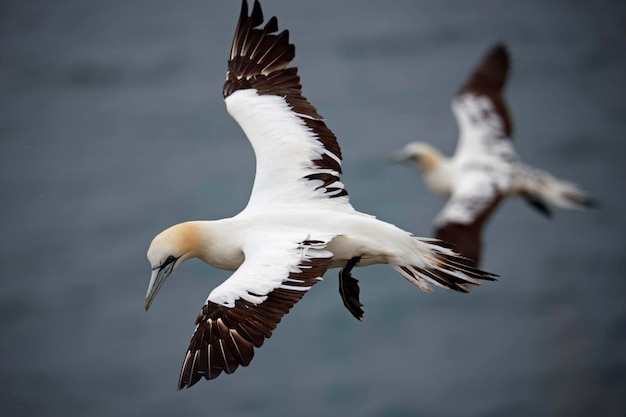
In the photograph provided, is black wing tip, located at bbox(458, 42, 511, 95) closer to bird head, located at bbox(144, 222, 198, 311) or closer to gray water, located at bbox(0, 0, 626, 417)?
gray water, located at bbox(0, 0, 626, 417)

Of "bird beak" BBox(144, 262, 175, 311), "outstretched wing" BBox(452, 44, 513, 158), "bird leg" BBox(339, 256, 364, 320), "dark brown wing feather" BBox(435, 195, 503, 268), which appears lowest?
"bird leg" BBox(339, 256, 364, 320)

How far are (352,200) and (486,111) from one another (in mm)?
3743

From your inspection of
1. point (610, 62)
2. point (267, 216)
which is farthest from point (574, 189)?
point (610, 62)

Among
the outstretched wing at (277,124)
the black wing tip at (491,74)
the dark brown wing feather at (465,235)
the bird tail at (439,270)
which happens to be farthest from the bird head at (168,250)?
the black wing tip at (491,74)

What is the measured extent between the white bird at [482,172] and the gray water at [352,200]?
2.03 metres

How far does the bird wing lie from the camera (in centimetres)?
1065

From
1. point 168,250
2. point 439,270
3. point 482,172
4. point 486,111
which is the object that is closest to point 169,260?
point 168,250

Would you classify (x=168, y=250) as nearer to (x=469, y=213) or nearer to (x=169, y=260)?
(x=169, y=260)

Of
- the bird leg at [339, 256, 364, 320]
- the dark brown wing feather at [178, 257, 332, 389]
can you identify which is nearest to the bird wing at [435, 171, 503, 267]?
the bird leg at [339, 256, 364, 320]

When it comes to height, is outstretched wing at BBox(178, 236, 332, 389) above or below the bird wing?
below

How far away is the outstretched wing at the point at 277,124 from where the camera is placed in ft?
24.8

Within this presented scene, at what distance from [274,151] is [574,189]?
577 cm

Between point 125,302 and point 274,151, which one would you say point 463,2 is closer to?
point 125,302

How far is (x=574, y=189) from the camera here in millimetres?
12602
